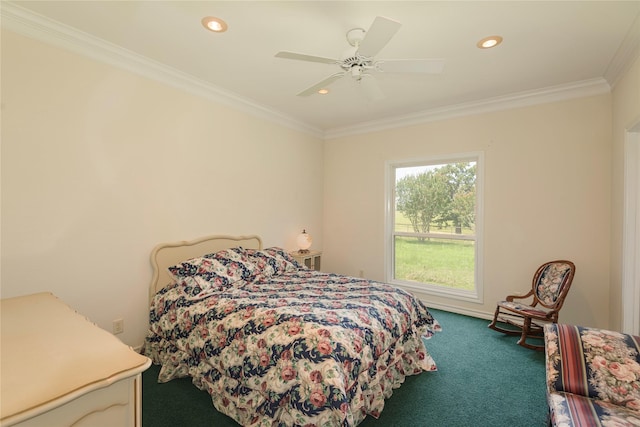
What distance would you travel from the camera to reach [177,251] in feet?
9.64

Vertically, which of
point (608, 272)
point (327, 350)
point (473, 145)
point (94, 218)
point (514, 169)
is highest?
point (473, 145)

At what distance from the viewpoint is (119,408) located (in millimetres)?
1063

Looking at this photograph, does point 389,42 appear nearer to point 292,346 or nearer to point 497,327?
point 292,346

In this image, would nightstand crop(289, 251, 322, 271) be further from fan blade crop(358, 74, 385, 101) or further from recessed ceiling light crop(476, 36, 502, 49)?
recessed ceiling light crop(476, 36, 502, 49)

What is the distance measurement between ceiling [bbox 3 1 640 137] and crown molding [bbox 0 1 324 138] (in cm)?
3

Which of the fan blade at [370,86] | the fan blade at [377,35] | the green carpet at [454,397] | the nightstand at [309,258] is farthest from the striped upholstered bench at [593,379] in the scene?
the nightstand at [309,258]

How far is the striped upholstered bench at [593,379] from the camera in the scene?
4.30 feet

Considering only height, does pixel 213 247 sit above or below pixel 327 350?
above

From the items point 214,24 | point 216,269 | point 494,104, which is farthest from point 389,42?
point 216,269

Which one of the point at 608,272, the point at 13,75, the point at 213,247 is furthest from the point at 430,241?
the point at 13,75

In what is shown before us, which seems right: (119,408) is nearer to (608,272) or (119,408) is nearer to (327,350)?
(327,350)

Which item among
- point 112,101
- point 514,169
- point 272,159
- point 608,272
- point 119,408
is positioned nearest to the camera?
point 119,408

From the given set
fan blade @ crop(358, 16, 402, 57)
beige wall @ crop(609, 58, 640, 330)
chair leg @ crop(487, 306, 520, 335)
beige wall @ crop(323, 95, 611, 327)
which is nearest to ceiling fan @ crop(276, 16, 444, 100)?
fan blade @ crop(358, 16, 402, 57)

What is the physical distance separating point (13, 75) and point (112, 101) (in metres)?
0.59
